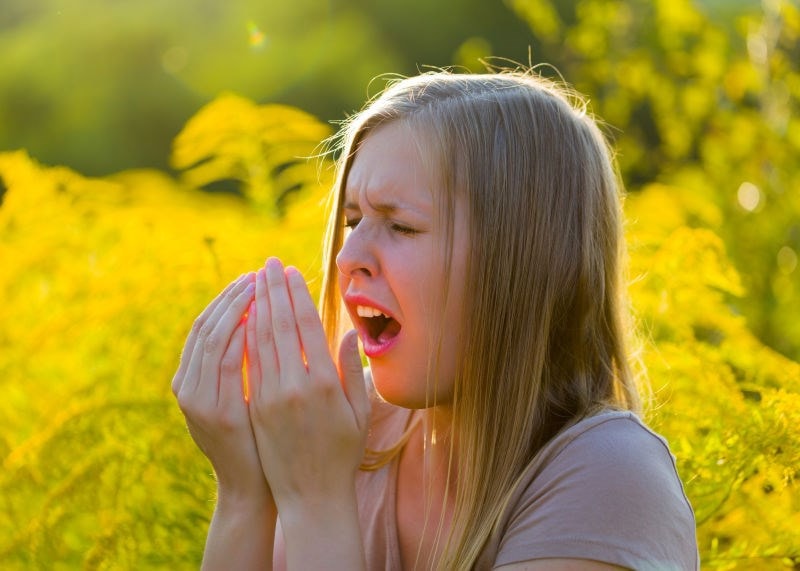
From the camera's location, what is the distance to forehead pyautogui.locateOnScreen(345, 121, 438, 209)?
169 centimetres

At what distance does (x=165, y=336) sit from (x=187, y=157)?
606 millimetres

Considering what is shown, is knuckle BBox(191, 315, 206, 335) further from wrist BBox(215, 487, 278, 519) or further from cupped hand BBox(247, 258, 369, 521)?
wrist BBox(215, 487, 278, 519)

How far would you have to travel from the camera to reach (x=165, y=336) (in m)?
2.26

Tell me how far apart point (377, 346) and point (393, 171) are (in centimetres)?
28

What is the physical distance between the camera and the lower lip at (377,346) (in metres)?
1.68

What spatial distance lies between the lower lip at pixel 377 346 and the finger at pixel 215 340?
20 centimetres

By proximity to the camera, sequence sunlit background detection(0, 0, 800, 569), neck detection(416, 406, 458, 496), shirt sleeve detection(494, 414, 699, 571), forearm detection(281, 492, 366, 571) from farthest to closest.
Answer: sunlit background detection(0, 0, 800, 569) < neck detection(416, 406, 458, 496) < forearm detection(281, 492, 366, 571) < shirt sleeve detection(494, 414, 699, 571)

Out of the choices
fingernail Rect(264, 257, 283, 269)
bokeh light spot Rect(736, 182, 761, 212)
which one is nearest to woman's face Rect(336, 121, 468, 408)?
fingernail Rect(264, 257, 283, 269)

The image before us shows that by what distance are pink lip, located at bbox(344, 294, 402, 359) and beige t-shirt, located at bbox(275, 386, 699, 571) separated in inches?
11.2

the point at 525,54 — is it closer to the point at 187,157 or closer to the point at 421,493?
the point at 187,157

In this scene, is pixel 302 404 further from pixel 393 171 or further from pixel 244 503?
Answer: pixel 393 171

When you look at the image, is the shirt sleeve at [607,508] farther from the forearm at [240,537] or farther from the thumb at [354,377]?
the forearm at [240,537]

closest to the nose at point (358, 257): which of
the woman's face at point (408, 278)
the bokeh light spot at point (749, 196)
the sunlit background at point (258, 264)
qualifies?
the woman's face at point (408, 278)

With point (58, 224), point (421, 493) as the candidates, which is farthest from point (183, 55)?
point (421, 493)
